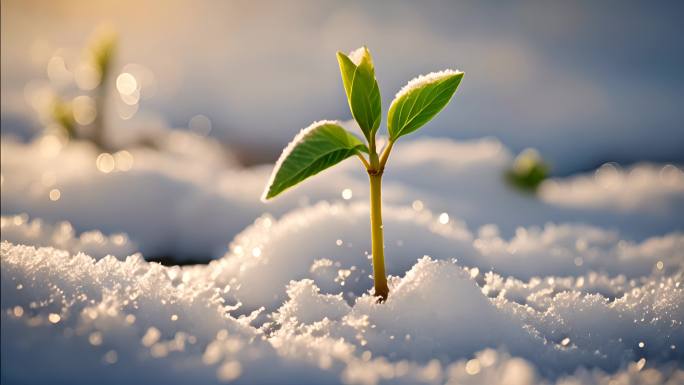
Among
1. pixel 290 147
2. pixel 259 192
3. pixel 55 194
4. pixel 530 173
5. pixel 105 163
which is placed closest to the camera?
pixel 290 147

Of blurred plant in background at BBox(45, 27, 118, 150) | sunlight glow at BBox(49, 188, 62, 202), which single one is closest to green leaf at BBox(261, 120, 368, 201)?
sunlight glow at BBox(49, 188, 62, 202)

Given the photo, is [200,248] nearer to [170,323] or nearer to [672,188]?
[170,323]

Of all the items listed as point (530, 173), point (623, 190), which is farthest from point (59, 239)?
point (623, 190)

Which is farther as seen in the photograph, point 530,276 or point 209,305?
point 530,276

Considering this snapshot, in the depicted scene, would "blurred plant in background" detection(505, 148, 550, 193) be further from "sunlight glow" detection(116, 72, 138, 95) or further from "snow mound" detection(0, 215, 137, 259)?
"sunlight glow" detection(116, 72, 138, 95)

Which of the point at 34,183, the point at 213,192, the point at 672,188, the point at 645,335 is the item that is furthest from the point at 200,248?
the point at 672,188

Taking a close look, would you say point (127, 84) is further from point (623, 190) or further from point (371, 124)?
point (371, 124)

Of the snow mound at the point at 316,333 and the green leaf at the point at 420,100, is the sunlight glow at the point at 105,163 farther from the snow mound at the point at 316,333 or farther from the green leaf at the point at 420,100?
the green leaf at the point at 420,100
